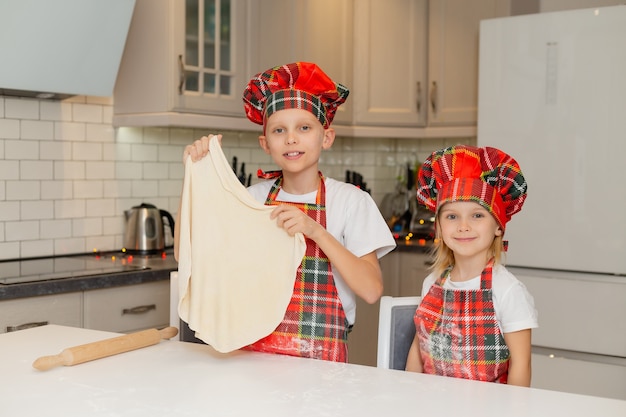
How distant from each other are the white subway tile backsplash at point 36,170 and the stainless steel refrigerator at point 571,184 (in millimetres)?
1811

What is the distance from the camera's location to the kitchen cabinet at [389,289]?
3627 mm

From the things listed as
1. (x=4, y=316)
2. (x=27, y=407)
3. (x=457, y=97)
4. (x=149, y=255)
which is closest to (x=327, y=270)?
(x=27, y=407)

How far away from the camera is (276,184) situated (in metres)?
1.96

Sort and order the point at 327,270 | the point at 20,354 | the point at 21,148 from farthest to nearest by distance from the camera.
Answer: the point at 21,148, the point at 327,270, the point at 20,354

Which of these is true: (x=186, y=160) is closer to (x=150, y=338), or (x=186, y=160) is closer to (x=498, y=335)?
(x=150, y=338)

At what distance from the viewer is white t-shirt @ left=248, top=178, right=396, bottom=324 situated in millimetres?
1821

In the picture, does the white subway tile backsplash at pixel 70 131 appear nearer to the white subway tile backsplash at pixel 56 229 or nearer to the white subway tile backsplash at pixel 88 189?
the white subway tile backsplash at pixel 88 189

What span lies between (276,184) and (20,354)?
2.37 feet

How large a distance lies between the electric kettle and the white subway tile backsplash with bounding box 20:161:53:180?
1.22 ft

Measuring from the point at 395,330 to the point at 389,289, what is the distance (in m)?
2.03

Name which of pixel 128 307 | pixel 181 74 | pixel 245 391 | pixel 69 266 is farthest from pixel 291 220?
pixel 181 74

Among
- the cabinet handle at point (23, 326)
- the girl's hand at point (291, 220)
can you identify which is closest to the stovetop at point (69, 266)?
the cabinet handle at point (23, 326)

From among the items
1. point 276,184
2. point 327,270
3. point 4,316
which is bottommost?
point 4,316

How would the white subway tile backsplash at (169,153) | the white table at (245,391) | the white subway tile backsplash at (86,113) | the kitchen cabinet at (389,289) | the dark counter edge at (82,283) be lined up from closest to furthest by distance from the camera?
1. the white table at (245,391)
2. the dark counter edge at (82,283)
3. the white subway tile backsplash at (86,113)
4. the white subway tile backsplash at (169,153)
5. the kitchen cabinet at (389,289)
